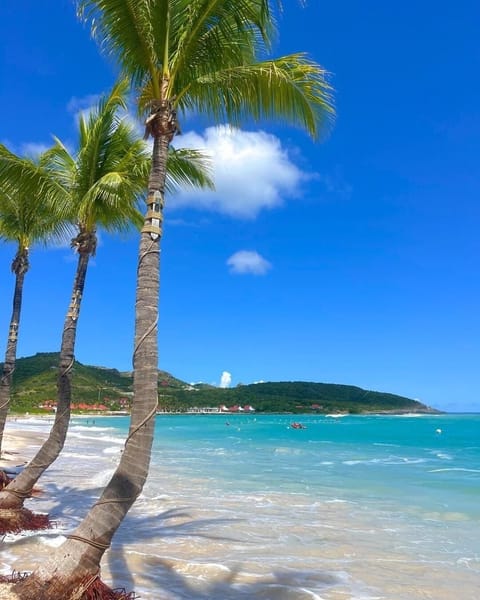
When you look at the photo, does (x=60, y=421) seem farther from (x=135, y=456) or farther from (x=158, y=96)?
(x=158, y=96)

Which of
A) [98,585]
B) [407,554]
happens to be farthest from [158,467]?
[98,585]

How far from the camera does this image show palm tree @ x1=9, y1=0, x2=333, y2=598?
508 cm

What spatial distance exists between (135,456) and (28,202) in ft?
25.5

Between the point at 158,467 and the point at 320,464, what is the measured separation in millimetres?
10051

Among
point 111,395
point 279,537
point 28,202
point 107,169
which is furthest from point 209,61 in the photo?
point 111,395

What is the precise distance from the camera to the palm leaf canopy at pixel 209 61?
6348 mm

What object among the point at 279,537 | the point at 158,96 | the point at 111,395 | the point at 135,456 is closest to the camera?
the point at 135,456

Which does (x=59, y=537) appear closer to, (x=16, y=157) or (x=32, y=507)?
(x=32, y=507)

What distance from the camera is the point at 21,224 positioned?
465 inches

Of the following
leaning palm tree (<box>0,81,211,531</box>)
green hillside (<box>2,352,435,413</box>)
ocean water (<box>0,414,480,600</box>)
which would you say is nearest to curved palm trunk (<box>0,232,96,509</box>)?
leaning palm tree (<box>0,81,211,531</box>)

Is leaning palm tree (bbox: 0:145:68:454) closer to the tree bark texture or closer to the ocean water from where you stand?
the tree bark texture

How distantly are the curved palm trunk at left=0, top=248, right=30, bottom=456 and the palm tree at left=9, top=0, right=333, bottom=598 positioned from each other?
6.37m

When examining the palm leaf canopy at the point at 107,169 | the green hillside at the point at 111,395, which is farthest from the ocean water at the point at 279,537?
the green hillside at the point at 111,395

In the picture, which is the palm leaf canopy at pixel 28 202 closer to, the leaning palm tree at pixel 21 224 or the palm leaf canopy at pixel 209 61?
the leaning palm tree at pixel 21 224
